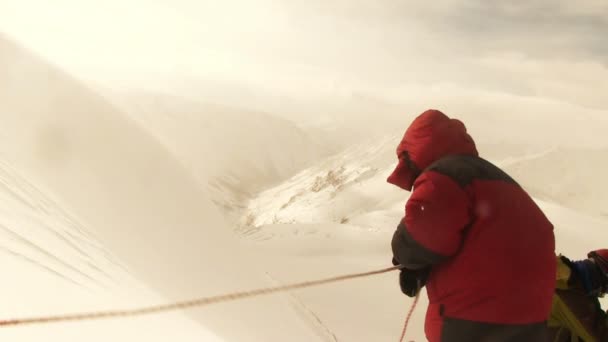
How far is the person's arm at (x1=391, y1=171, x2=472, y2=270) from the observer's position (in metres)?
1.84

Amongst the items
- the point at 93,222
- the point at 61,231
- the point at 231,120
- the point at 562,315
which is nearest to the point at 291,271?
the point at 93,222

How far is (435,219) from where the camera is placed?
1.85m

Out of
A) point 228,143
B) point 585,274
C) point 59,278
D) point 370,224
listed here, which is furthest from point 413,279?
point 228,143

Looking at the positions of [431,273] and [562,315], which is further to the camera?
[562,315]

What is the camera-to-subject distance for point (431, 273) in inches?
82.7

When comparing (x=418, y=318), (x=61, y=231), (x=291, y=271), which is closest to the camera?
(x=61, y=231)

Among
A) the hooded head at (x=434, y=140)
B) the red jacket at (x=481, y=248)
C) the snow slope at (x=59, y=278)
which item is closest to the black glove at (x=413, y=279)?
the red jacket at (x=481, y=248)

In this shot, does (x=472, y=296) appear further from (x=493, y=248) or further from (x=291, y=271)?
(x=291, y=271)

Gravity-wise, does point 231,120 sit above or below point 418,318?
above

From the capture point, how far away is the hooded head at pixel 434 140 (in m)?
2.04

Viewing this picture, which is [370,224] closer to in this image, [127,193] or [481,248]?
[127,193]

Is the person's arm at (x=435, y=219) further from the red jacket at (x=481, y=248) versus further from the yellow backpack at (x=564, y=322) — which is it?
the yellow backpack at (x=564, y=322)

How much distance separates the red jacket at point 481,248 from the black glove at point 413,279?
5.2 inches

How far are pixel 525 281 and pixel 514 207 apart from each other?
28 centimetres
